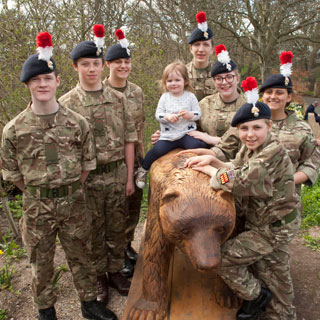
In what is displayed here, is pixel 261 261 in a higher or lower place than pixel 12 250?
higher

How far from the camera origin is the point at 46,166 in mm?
2980

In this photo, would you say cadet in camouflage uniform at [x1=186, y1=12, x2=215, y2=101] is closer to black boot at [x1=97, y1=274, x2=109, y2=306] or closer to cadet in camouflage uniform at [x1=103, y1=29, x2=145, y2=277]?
cadet in camouflage uniform at [x1=103, y1=29, x2=145, y2=277]

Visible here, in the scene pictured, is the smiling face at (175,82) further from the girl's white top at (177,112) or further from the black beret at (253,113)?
the black beret at (253,113)

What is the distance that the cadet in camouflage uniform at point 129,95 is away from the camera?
399cm

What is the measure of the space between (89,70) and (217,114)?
5.36ft

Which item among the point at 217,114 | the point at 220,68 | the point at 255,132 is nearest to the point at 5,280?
the point at 217,114

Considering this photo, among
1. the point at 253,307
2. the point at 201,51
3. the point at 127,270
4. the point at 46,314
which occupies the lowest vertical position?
the point at 127,270

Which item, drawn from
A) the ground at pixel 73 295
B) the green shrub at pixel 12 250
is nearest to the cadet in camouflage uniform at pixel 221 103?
the ground at pixel 73 295

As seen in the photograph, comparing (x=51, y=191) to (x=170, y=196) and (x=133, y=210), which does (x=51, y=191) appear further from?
(x=133, y=210)

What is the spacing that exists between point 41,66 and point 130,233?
2.71m

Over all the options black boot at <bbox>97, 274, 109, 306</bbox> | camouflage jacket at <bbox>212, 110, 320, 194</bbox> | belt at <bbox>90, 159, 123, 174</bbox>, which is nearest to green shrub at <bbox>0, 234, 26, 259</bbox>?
black boot at <bbox>97, 274, 109, 306</bbox>

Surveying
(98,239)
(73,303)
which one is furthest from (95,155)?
(73,303)

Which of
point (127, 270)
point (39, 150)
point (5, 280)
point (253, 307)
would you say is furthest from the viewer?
point (127, 270)

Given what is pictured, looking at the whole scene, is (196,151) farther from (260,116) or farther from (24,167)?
(24,167)
